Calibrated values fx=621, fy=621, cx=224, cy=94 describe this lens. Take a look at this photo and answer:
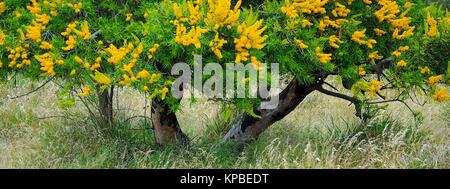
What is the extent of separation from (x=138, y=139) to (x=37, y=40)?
183 centimetres

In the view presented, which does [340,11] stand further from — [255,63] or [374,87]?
[255,63]

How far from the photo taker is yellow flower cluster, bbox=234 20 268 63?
13.1 feet

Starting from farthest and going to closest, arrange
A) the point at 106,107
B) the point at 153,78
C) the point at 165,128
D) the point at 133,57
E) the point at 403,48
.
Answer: the point at 106,107
the point at 165,128
the point at 403,48
the point at 133,57
the point at 153,78

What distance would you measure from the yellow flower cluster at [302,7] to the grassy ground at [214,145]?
1.14 metres

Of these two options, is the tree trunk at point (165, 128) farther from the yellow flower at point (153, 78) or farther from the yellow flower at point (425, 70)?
the yellow flower at point (425, 70)

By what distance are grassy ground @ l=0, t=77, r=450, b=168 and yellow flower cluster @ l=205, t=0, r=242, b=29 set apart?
1153mm

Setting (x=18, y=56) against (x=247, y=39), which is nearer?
(x=247, y=39)

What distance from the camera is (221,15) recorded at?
4047 mm

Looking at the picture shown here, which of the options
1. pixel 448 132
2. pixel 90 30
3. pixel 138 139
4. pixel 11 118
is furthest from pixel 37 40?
pixel 448 132

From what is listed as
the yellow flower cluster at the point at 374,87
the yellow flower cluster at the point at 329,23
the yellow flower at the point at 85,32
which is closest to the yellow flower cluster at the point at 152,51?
the yellow flower at the point at 85,32

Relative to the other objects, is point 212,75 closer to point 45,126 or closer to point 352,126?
point 352,126

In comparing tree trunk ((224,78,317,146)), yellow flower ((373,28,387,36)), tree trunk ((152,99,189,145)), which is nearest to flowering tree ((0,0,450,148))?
yellow flower ((373,28,387,36))

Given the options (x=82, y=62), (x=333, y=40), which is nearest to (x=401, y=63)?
(x=333, y=40)

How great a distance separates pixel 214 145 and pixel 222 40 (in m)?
2.01
